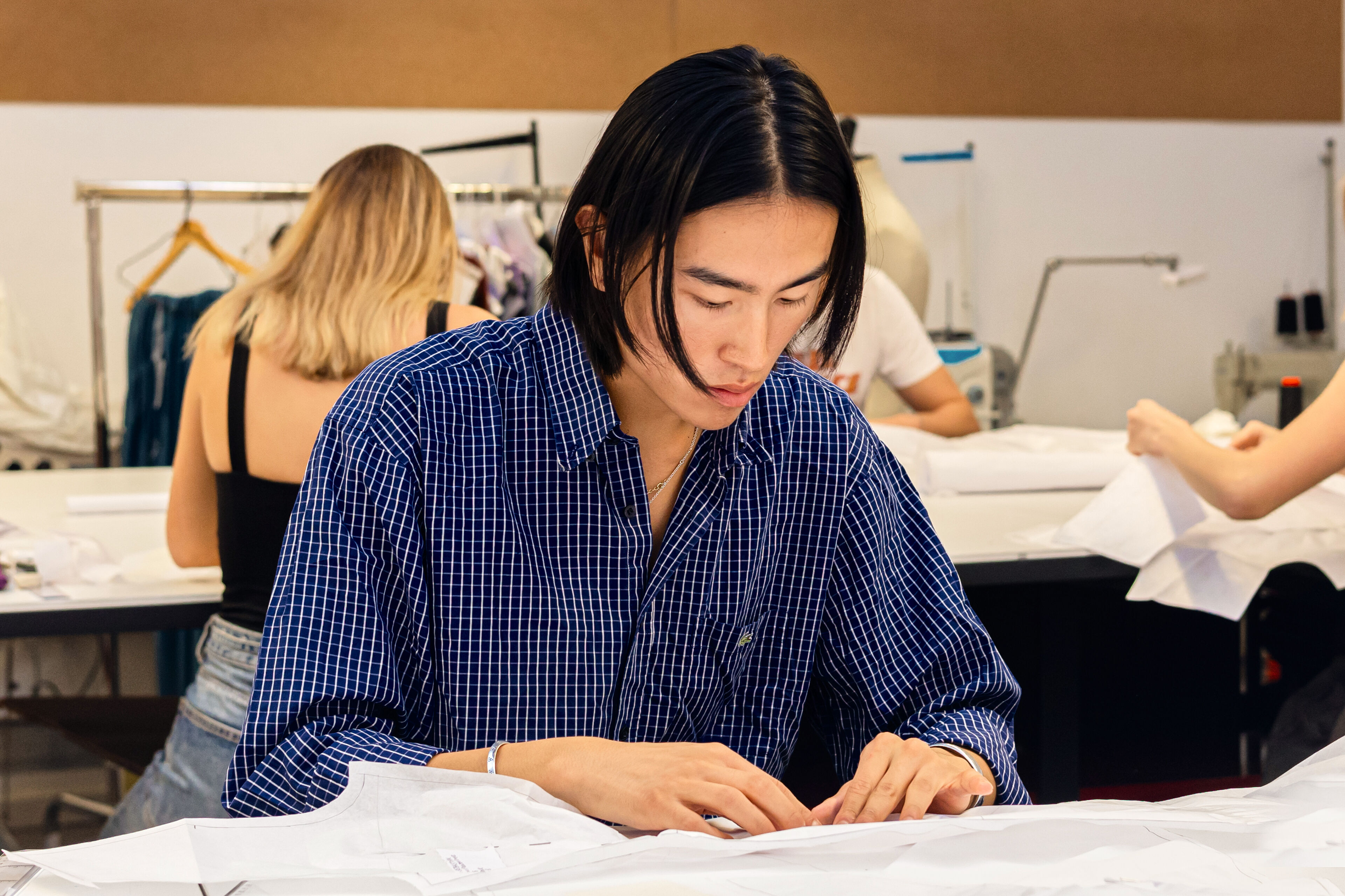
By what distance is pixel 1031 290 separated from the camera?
438 cm

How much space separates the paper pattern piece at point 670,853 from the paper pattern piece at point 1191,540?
91cm

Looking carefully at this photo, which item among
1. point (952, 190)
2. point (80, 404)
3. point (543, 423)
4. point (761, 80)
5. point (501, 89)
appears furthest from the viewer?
point (952, 190)

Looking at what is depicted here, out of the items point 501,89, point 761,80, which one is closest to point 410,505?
point 761,80

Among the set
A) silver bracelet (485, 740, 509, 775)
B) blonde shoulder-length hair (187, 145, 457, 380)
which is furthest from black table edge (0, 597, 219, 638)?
silver bracelet (485, 740, 509, 775)

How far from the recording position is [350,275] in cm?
176

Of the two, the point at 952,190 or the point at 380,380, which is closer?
the point at 380,380

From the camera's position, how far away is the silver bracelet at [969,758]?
0.89 m

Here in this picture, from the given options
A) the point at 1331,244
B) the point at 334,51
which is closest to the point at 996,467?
the point at 334,51

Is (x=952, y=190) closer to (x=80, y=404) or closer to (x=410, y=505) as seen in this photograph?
(x=80, y=404)

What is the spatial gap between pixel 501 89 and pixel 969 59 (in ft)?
5.49

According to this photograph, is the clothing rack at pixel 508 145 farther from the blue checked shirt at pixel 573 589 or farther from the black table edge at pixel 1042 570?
the blue checked shirt at pixel 573 589

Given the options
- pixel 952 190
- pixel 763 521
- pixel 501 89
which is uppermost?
pixel 501 89

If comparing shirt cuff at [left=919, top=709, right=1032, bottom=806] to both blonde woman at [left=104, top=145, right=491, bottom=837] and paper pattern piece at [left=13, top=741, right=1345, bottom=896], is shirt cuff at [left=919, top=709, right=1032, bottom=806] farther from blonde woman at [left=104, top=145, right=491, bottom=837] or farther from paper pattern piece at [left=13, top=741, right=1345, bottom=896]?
blonde woman at [left=104, top=145, right=491, bottom=837]

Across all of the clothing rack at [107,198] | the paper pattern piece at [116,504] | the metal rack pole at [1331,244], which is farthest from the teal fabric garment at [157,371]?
the metal rack pole at [1331,244]
